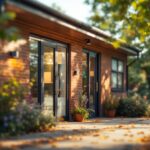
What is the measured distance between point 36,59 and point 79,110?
3.07m

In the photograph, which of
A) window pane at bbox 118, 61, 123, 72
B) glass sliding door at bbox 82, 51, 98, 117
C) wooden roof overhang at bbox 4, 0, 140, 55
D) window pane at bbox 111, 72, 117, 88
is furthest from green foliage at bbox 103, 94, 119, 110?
wooden roof overhang at bbox 4, 0, 140, 55

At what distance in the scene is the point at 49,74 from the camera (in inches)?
621

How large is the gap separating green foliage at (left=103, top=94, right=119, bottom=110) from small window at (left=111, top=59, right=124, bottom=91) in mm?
1276

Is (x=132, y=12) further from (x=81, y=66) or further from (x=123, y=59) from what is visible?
(x=123, y=59)

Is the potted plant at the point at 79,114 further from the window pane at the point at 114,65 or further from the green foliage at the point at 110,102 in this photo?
the window pane at the point at 114,65

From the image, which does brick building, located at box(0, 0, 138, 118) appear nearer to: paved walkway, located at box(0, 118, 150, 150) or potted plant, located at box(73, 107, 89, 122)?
potted plant, located at box(73, 107, 89, 122)

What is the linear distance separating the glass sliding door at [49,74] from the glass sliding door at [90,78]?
2.03 metres

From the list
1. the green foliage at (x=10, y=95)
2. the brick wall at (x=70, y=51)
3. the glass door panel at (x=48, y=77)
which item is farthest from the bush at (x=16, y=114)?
the glass door panel at (x=48, y=77)

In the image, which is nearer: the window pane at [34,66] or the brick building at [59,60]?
the brick building at [59,60]

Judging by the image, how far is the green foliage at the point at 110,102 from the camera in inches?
808

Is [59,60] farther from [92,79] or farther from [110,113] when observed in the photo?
[110,113]

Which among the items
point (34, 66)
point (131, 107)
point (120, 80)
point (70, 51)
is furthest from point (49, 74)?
point (120, 80)

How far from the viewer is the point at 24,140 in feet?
33.8

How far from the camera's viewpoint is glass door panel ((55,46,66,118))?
16312 millimetres
